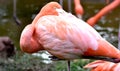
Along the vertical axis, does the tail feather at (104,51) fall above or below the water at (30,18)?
below

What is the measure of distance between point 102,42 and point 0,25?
15.0 feet

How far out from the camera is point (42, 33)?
213 cm

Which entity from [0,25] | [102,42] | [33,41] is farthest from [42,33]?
[0,25]

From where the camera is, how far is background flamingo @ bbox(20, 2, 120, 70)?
2.08m

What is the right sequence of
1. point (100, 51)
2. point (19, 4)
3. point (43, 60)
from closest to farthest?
1. point (100, 51)
2. point (43, 60)
3. point (19, 4)

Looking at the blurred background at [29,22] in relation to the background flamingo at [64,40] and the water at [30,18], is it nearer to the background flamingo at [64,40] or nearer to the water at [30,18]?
the water at [30,18]

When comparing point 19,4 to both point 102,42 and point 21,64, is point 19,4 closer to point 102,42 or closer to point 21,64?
point 21,64

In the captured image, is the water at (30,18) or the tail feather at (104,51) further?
the water at (30,18)

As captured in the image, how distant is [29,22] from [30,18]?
44cm

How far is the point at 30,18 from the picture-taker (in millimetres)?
7090

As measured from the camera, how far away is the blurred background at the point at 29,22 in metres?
3.55

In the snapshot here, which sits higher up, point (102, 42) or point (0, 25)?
point (0, 25)

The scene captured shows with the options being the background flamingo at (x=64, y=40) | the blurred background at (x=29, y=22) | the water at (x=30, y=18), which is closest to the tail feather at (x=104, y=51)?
the background flamingo at (x=64, y=40)

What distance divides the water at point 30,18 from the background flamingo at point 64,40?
9.38 feet
